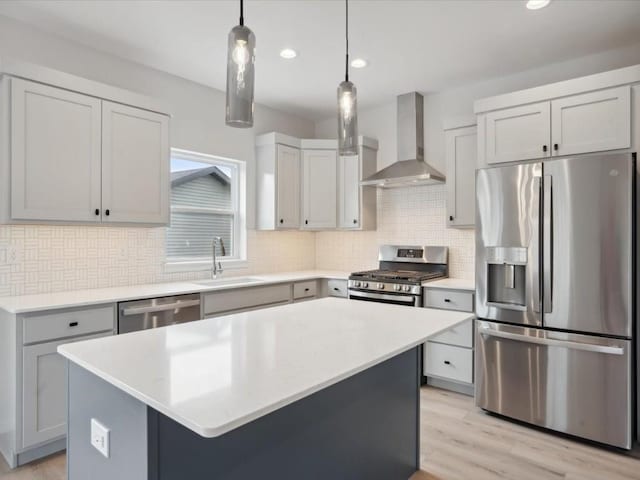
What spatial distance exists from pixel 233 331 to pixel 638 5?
306 centimetres

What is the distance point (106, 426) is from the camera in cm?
129

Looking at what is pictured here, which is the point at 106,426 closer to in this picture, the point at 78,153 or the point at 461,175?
the point at 78,153

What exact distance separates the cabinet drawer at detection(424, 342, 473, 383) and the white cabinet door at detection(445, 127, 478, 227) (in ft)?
3.61

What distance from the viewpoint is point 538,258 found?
2.77 m

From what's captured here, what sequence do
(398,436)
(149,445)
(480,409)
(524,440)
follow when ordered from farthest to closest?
(480,409) < (524,440) < (398,436) < (149,445)

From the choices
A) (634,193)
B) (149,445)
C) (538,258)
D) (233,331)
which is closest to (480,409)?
(538,258)

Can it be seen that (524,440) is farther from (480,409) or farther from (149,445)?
(149,445)

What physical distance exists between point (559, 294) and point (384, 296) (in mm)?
1435

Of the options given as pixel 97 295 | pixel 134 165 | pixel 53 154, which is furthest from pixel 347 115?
pixel 97 295

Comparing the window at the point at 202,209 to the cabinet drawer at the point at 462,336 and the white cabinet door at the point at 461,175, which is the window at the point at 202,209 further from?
the cabinet drawer at the point at 462,336

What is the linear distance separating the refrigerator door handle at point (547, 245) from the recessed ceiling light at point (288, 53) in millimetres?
2046

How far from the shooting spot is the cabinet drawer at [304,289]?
4020 millimetres

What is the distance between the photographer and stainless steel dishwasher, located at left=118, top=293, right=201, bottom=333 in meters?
2.70

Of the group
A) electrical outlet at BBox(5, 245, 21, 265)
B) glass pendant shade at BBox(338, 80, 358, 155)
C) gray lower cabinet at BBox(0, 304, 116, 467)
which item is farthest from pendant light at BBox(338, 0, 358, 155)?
electrical outlet at BBox(5, 245, 21, 265)
